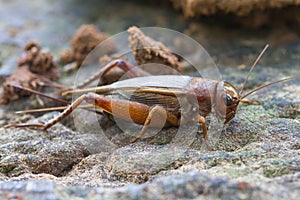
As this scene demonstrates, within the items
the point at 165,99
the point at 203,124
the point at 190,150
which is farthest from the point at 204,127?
the point at 165,99

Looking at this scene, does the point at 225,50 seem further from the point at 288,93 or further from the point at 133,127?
the point at 133,127

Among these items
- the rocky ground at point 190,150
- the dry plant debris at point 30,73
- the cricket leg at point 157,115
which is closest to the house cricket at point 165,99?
the cricket leg at point 157,115

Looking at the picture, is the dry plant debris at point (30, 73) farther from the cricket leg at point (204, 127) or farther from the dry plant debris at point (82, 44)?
the cricket leg at point (204, 127)

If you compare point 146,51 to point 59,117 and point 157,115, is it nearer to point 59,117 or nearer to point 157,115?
point 157,115

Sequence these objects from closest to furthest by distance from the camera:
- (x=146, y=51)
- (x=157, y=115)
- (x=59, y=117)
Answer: (x=157, y=115)
(x=59, y=117)
(x=146, y=51)

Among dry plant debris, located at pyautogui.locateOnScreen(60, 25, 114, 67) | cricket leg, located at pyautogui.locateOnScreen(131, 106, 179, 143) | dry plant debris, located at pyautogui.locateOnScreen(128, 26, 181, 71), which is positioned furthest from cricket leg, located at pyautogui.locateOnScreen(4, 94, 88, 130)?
dry plant debris, located at pyautogui.locateOnScreen(60, 25, 114, 67)

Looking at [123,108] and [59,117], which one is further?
[59,117]

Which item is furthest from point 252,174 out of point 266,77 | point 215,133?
point 266,77

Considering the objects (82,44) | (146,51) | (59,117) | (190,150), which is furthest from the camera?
(82,44)

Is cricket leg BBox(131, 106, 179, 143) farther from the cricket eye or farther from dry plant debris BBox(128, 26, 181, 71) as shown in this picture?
dry plant debris BBox(128, 26, 181, 71)
